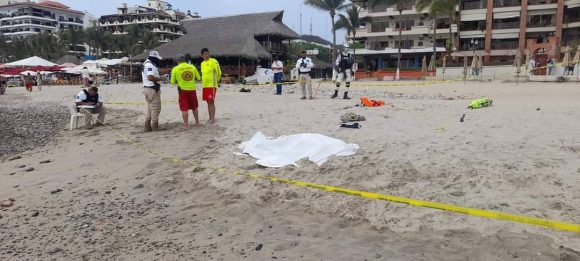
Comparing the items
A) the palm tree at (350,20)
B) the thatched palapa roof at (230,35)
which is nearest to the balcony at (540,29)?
the palm tree at (350,20)

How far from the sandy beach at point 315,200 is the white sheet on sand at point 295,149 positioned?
0.47 feet

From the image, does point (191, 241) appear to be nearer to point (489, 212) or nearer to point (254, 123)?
point (489, 212)

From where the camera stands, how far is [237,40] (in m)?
37.7

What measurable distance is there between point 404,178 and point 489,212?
1017 mm

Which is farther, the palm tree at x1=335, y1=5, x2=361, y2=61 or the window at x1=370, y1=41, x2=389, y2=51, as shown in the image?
the window at x1=370, y1=41, x2=389, y2=51

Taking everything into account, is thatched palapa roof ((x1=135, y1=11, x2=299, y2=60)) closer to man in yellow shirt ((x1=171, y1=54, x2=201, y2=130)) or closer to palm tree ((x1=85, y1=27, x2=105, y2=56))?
man in yellow shirt ((x1=171, y1=54, x2=201, y2=130))

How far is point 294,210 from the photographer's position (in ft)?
13.2

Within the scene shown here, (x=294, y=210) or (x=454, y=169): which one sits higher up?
(x=454, y=169)

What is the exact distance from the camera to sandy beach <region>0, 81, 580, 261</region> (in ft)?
10.6

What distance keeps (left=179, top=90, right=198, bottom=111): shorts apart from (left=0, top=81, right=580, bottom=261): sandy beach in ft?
4.61

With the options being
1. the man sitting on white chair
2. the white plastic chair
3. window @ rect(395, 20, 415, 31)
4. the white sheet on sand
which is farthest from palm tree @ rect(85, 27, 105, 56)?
the white sheet on sand

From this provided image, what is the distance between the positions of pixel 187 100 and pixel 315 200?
469cm

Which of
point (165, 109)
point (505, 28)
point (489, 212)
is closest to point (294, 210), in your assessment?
point (489, 212)

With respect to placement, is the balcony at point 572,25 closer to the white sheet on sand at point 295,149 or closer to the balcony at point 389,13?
the balcony at point 389,13
